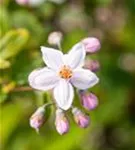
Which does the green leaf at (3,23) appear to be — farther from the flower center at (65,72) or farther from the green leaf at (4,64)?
the flower center at (65,72)

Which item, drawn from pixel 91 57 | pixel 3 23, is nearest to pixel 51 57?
pixel 3 23

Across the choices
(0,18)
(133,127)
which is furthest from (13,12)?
(133,127)

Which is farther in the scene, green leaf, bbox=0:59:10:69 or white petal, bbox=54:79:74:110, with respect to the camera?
green leaf, bbox=0:59:10:69

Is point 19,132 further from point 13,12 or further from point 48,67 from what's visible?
point 48,67

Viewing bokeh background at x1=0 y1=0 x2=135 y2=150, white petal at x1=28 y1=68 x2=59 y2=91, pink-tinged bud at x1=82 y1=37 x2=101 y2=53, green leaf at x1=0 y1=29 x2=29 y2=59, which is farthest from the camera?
bokeh background at x1=0 y1=0 x2=135 y2=150

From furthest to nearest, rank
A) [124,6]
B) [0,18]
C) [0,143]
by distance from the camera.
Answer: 1. [124,6]
2. [0,143]
3. [0,18]

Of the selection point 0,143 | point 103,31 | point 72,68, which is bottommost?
point 0,143

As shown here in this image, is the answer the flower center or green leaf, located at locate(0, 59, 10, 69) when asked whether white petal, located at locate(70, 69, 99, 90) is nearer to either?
the flower center

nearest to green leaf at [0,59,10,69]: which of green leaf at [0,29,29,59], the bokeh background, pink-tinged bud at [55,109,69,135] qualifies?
green leaf at [0,29,29,59]
